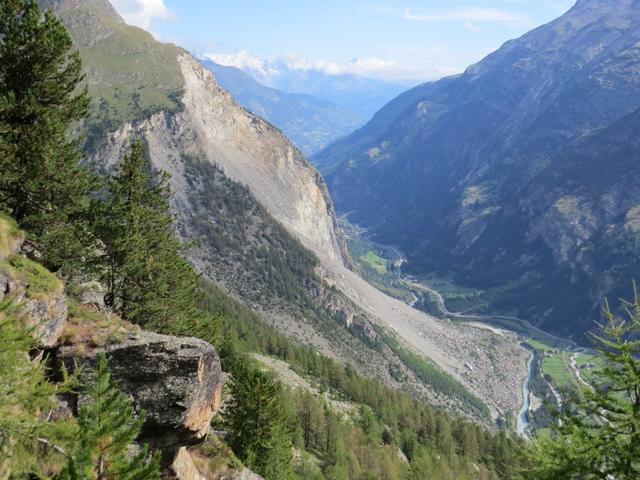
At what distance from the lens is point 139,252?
125 feet

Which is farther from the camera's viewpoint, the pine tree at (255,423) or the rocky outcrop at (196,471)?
the pine tree at (255,423)

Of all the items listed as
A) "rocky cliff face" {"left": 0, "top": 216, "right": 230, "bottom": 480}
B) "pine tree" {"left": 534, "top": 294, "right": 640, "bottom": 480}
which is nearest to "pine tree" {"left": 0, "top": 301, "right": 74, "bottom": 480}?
"rocky cliff face" {"left": 0, "top": 216, "right": 230, "bottom": 480}

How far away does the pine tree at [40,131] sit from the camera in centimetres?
3119

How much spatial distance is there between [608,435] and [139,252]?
31.3m

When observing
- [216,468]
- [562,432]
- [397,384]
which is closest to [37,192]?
[216,468]

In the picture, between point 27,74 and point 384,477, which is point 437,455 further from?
point 27,74

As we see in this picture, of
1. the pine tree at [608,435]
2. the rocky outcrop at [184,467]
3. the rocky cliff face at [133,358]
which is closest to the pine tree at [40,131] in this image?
the rocky cliff face at [133,358]

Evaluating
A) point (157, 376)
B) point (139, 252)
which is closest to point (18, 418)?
point (157, 376)

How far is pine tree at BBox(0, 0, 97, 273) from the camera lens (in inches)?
1228

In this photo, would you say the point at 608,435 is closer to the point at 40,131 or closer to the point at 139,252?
the point at 139,252

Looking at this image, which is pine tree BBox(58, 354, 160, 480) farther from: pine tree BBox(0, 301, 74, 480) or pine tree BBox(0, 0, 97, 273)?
pine tree BBox(0, 0, 97, 273)

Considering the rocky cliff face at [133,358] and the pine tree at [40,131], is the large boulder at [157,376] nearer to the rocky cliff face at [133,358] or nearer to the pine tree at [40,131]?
the rocky cliff face at [133,358]

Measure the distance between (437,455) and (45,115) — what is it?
9803 centimetres

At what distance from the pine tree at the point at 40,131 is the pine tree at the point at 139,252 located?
2854 mm
